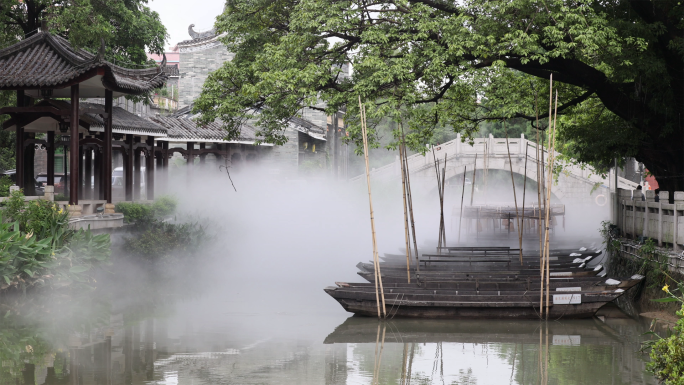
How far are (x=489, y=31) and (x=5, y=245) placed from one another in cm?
925

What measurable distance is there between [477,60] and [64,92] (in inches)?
417

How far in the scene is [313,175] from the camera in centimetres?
2925

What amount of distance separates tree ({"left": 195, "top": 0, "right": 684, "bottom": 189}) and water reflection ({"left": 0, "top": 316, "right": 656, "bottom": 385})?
13.8 feet

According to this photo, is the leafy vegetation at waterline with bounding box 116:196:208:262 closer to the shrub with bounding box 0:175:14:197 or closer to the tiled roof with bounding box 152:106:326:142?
the shrub with bounding box 0:175:14:197

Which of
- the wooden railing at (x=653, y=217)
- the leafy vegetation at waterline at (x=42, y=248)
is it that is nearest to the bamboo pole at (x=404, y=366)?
the wooden railing at (x=653, y=217)

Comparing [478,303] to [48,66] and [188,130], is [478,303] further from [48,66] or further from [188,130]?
[188,130]

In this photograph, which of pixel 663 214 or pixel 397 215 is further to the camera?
pixel 397 215

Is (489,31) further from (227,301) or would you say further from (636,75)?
(227,301)

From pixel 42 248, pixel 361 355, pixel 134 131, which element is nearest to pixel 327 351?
pixel 361 355

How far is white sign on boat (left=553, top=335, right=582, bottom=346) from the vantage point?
10.7 m

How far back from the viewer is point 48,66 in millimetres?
14938

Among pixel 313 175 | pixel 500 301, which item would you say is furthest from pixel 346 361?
pixel 313 175

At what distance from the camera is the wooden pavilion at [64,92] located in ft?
47.0

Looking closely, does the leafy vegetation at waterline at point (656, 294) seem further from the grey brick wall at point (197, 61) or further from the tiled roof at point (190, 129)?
the grey brick wall at point (197, 61)
